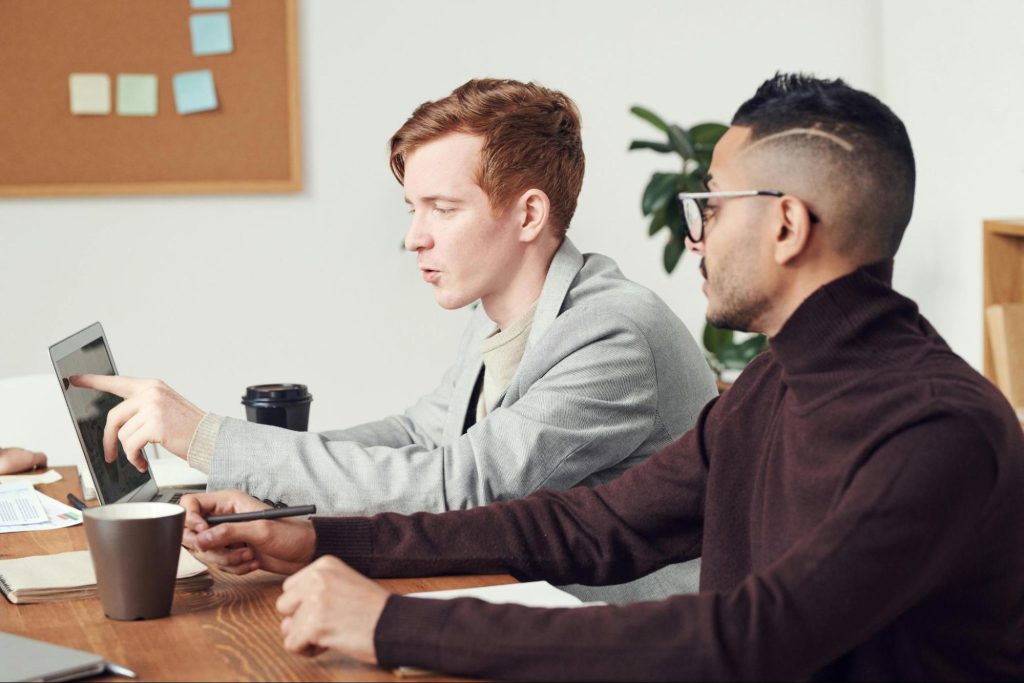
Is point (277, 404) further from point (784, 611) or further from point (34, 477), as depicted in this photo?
point (784, 611)

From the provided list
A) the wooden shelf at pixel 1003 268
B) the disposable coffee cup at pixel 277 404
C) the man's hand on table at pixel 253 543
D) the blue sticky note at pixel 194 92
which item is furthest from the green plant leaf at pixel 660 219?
the man's hand on table at pixel 253 543

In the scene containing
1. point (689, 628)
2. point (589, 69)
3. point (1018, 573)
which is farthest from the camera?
point (589, 69)

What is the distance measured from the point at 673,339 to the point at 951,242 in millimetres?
2015

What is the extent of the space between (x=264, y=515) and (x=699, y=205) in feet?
1.77

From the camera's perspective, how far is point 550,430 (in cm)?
155

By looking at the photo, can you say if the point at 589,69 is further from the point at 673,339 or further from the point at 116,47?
the point at 673,339

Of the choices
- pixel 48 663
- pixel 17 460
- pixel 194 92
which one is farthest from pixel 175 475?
pixel 194 92

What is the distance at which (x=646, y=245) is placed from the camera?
3822 mm

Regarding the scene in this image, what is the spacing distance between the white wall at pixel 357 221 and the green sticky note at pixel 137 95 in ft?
0.82

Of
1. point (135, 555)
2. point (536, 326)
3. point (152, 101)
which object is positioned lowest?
point (135, 555)

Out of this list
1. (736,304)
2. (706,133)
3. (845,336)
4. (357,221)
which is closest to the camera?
(845,336)

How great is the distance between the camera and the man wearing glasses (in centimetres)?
93

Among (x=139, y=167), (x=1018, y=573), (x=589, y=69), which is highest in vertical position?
(x=589, y=69)

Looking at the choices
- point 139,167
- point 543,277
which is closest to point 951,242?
point 543,277
